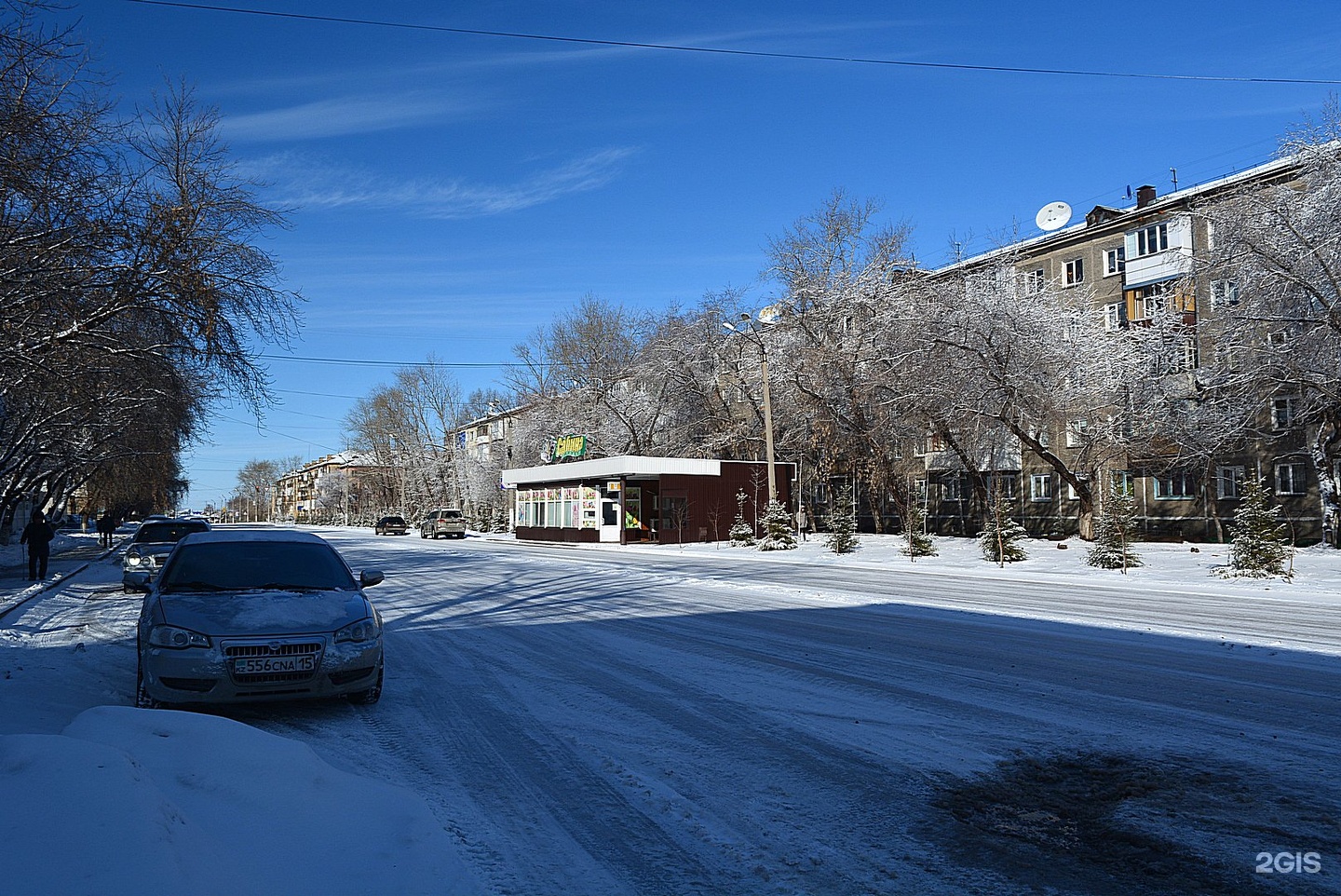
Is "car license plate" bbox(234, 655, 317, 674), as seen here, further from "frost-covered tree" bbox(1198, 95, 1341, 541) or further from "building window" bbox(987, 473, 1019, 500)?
"building window" bbox(987, 473, 1019, 500)

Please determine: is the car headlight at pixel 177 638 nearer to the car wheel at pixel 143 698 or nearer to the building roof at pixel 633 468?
the car wheel at pixel 143 698

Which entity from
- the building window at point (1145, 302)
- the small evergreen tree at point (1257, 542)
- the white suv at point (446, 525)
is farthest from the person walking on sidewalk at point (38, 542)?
the building window at point (1145, 302)

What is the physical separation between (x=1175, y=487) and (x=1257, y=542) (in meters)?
22.8

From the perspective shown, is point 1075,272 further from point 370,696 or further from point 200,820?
point 200,820

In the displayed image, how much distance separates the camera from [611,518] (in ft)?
159

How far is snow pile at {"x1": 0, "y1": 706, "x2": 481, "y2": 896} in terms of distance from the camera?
3334mm

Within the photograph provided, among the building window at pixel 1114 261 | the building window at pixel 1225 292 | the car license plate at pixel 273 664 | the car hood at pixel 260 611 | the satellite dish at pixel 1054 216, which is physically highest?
the satellite dish at pixel 1054 216

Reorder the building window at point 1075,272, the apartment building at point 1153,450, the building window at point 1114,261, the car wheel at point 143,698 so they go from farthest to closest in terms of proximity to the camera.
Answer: the building window at point 1075,272, the building window at point 1114,261, the apartment building at point 1153,450, the car wheel at point 143,698

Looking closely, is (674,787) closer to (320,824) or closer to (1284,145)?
(320,824)

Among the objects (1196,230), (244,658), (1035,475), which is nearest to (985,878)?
(244,658)

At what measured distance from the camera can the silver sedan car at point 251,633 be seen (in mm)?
7047

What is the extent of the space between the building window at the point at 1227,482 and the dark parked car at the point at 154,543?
3956cm

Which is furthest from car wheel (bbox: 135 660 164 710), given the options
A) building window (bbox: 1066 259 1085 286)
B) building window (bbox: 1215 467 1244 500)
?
building window (bbox: 1066 259 1085 286)
